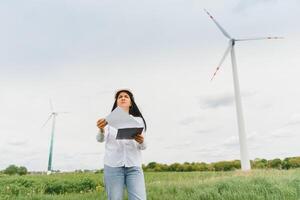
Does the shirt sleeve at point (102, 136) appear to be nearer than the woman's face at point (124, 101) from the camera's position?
Yes

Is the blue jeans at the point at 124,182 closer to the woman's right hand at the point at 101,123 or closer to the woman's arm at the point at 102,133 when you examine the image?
the woman's arm at the point at 102,133

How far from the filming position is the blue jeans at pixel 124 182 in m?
3.87

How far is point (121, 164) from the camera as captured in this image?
156 inches

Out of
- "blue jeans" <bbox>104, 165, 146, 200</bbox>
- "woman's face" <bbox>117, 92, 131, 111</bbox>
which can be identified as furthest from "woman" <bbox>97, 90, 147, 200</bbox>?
"woman's face" <bbox>117, 92, 131, 111</bbox>

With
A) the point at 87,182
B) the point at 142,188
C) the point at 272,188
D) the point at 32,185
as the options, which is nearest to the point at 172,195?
the point at 272,188

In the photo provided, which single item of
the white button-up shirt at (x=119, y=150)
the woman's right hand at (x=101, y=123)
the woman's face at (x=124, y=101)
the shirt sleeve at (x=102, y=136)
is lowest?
the white button-up shirt at (x=119, y=150)

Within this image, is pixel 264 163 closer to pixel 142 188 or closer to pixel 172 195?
pixel 172 195

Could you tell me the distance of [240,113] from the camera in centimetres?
1783

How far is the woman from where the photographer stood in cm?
390

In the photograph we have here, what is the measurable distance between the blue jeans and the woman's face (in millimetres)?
683

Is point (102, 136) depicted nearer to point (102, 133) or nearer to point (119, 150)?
point (102, 133)

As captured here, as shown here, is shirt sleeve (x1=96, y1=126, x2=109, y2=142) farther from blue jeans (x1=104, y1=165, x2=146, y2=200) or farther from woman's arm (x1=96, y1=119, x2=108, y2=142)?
blue jeans (x1=104, y1=165, x2=146, y2=200)

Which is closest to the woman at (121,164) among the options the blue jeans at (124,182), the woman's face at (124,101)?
the blue jeans at (124,182)

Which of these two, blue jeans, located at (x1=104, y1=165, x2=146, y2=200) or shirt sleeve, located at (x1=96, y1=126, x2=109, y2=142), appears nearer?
blue jeans, located at (x1=104, y1=165, x2=146, y2=200)
